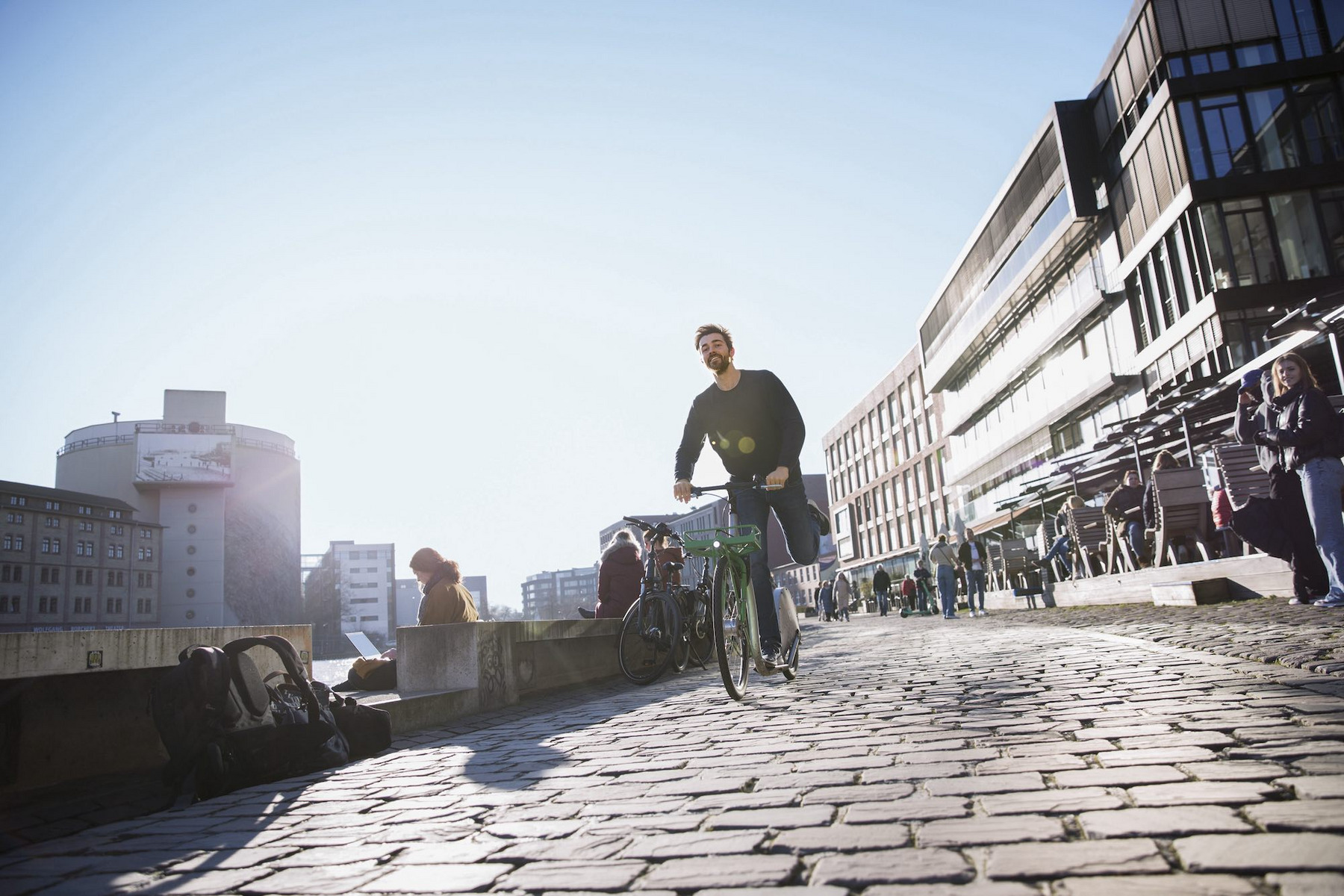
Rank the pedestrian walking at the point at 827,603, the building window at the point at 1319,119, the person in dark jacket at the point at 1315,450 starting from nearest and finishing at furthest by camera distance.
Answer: the person in dark jacket at the point at 1315,450, the building window at the point at 1319,119, the pedestrian walking at the point at 827,603

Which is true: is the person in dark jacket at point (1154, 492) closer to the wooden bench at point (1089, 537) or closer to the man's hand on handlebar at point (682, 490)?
the wooden bench at point (1089, 537)

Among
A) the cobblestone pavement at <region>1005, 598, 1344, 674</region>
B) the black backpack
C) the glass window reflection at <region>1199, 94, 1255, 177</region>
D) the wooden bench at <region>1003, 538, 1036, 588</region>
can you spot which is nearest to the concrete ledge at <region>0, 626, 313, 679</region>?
the black backpack

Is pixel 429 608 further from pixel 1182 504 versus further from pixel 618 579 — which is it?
pixel 1182 504

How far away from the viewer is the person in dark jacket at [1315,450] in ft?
22.1

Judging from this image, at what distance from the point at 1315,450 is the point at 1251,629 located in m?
1.61

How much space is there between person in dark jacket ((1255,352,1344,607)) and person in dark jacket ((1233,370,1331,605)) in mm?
268

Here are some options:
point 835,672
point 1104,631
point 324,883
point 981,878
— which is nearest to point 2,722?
point 324,883

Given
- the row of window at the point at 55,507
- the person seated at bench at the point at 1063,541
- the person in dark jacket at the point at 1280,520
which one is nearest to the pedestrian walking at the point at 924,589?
the person seated at bench at the point at 1063,541

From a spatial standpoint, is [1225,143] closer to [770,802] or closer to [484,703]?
[484,703]

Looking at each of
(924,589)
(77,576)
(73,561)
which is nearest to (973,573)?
(924,589)

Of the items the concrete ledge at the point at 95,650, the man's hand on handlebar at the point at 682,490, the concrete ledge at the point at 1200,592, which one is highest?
the man's hand on handlebar at the point at 682,490

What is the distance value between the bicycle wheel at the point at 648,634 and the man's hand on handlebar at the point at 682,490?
1.82 meters

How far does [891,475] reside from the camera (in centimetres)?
6869

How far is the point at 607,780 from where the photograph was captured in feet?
10.6
